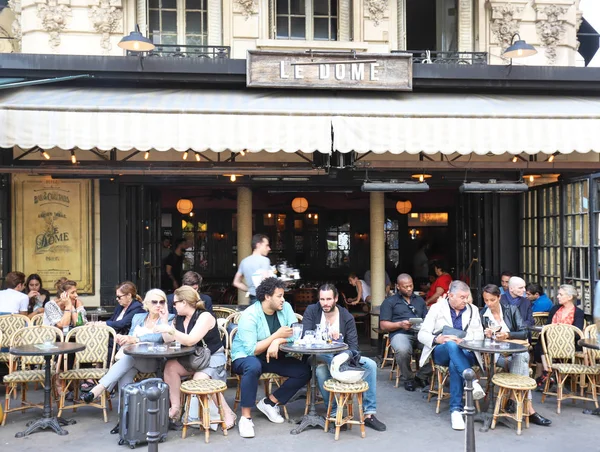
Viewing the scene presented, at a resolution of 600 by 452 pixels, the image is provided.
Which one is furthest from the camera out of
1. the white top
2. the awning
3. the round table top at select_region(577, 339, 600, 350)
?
the white top

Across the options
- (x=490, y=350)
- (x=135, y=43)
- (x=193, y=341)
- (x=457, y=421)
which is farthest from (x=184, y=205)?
(x=490, y=350)

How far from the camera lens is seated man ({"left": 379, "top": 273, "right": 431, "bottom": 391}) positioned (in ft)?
28.0

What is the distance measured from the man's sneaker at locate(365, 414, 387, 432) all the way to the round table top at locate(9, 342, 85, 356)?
3147 mm

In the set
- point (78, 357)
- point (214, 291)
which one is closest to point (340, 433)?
point (78, 357)

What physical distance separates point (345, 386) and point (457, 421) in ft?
4.14

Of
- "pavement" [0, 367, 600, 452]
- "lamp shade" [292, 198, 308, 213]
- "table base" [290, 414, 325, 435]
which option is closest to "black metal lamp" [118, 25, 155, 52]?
"pavement" [0, 367, 600, 452]

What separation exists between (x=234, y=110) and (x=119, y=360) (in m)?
3.34

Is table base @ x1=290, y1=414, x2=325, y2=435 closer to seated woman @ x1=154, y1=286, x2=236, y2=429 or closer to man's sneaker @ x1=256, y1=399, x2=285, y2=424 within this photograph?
man's sneaker @ x1=256, y1=399, x2=285, y2=424

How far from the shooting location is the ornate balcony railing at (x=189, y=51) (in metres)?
10.5

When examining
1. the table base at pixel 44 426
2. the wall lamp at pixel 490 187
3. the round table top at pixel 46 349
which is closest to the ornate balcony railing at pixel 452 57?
the wall lamp at pixel 490 187

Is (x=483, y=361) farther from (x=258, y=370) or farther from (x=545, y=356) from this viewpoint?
(x=258, y=370)

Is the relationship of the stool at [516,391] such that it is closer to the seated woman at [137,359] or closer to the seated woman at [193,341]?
the seated woman at [193,341]

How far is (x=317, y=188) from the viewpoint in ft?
38.0

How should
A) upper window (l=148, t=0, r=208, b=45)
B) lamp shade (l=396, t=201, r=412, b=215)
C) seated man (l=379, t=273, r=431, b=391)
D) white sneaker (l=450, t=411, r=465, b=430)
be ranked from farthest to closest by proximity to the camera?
lamp shade (l=396, t=201, r=412, b=215) < upper window (l=148, t=0, r=208, b=45) < seated man (l=379, t=273, r=431, b=391) < white sneaker (l=450, t=411, r=465, b=430)
